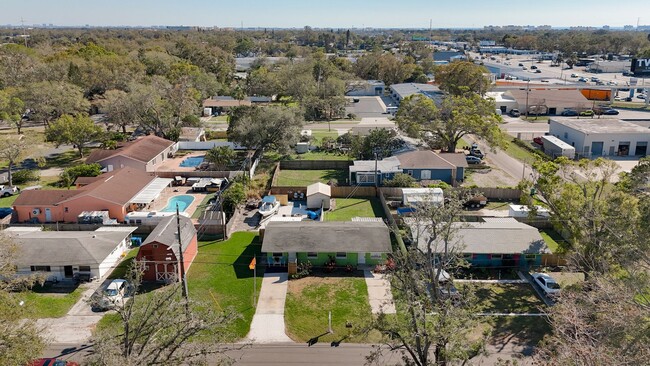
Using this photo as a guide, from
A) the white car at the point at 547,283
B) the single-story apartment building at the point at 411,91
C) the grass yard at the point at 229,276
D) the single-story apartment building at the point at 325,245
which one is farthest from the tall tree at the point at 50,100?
the white car at the point at 547,283

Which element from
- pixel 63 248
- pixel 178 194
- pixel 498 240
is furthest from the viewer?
pixel 178 194

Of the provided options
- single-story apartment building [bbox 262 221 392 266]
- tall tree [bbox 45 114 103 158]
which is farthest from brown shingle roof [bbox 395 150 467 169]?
tall tree [bbox 45 114 103 158]

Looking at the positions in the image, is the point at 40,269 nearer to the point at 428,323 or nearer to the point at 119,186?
the point at 119,186

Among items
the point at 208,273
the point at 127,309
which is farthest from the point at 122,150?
the point at 127,309

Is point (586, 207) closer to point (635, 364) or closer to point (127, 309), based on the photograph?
point (635, 364)

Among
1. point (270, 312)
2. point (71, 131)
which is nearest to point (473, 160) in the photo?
point (270, 312)

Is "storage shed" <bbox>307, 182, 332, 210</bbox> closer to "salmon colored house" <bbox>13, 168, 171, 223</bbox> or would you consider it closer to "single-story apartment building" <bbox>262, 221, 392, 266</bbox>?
"single-story apartment building" <bbox>262, 221, 392, 266</bbox>
